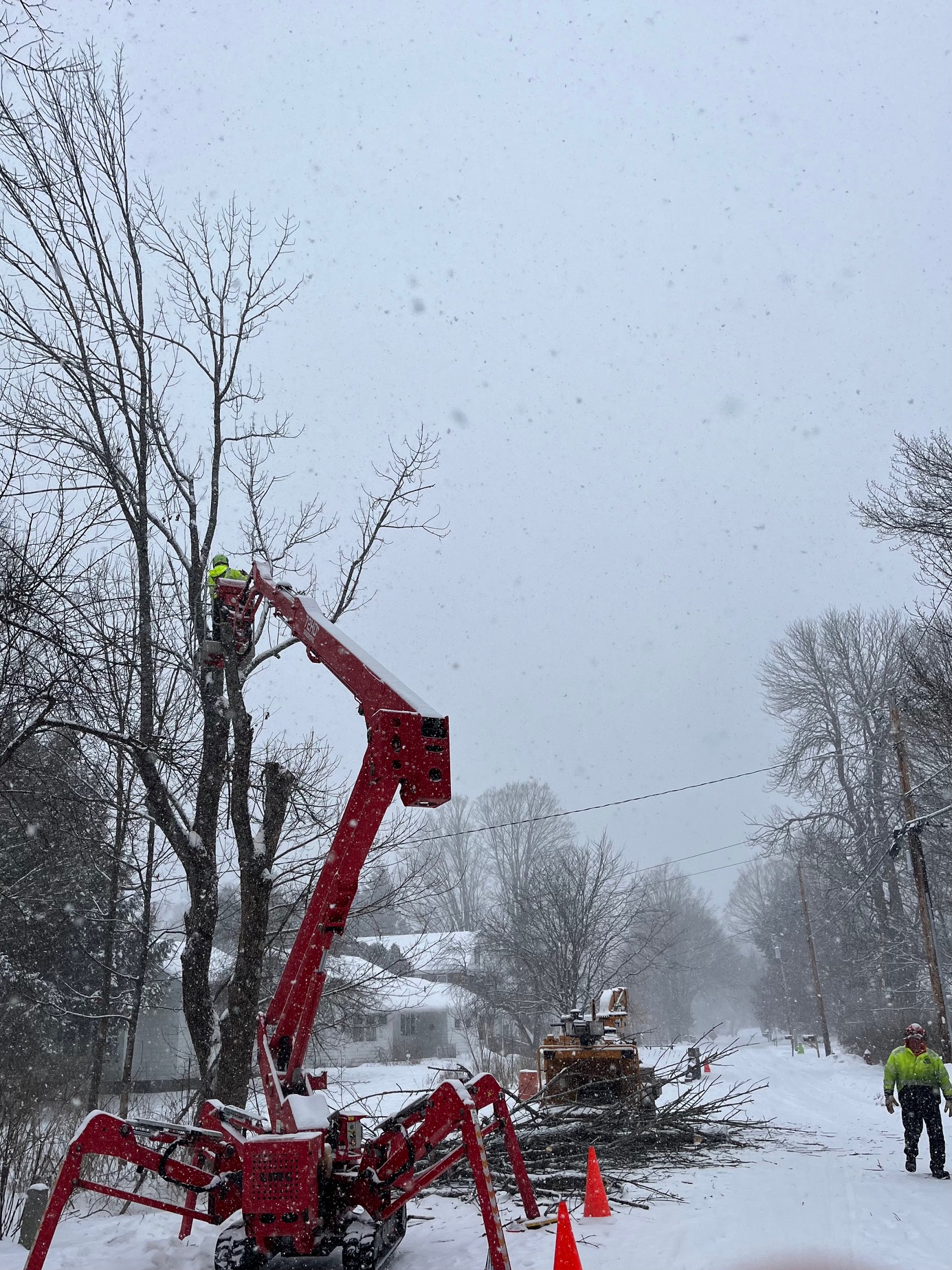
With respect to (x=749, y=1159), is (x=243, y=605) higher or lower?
higher

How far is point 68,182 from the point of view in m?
10.4

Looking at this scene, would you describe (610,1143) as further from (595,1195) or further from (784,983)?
(784,983)

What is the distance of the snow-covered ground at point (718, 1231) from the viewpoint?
21.5 feet

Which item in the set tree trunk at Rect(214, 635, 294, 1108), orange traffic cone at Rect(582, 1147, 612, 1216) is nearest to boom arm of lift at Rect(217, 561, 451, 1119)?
orange traffic cone at Rect(582, 1147, 612, 1216)

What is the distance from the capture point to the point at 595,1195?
26.1 feet

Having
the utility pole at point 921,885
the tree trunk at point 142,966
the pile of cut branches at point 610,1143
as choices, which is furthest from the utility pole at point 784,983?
the pile of cut branches at point 610,1143

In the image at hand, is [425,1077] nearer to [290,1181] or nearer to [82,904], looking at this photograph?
[82,904]

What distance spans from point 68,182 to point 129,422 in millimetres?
2607

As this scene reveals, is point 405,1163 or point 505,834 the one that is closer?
point 405,1163

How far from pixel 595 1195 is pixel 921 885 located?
53.0 feet

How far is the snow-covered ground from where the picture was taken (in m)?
6.55

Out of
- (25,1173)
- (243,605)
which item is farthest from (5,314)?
(25,1173)

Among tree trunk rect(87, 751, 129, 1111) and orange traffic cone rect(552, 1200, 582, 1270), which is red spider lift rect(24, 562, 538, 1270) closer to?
orange traffic cone rect(552, 1200, 582, 1270)

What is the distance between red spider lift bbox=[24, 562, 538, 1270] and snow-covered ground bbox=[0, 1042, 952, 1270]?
572 millimetres
